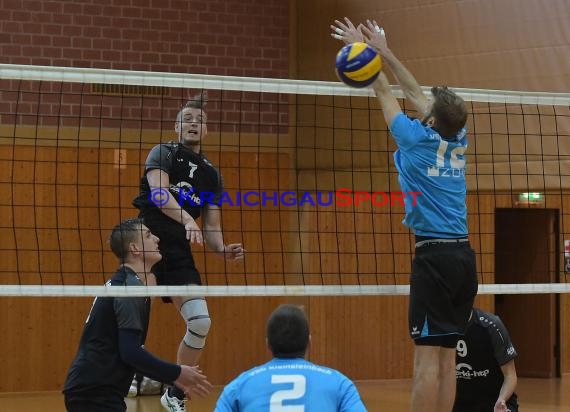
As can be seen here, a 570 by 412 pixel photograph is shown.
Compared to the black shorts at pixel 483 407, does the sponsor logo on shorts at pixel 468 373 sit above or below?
above

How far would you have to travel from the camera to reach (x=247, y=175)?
593 inches

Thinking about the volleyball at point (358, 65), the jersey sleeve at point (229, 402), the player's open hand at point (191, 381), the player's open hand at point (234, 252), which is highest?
the volleyball at point (358, 65)

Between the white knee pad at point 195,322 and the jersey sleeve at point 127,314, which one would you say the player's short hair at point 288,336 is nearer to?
the jersey sleeve at point 127,314

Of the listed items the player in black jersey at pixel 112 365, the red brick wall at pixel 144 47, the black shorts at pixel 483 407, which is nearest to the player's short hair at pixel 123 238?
the player in black jersey at pixel 112 365

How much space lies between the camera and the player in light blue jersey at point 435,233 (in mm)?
6141

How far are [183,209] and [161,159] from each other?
44cm

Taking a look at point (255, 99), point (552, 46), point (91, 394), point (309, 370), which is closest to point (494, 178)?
point (552, 46)

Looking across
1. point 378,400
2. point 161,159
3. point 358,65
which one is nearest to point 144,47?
point 378,400

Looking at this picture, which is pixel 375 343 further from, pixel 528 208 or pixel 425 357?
pixel 425 357

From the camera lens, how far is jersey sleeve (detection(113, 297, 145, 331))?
5.65m

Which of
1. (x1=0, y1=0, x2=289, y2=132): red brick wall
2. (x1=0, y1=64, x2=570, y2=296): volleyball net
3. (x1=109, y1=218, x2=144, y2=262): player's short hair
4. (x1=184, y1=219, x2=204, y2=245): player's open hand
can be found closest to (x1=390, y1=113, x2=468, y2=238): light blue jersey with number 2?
(x1=109, y1=218, x2=144, y2=262): player's short hair

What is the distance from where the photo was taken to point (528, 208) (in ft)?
54.4

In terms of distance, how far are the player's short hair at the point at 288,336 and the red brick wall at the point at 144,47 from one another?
31.8 feet

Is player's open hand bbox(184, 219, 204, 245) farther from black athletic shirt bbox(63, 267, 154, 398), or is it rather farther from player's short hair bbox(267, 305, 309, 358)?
player's short hair bbox(267, 305, 309, 358)
